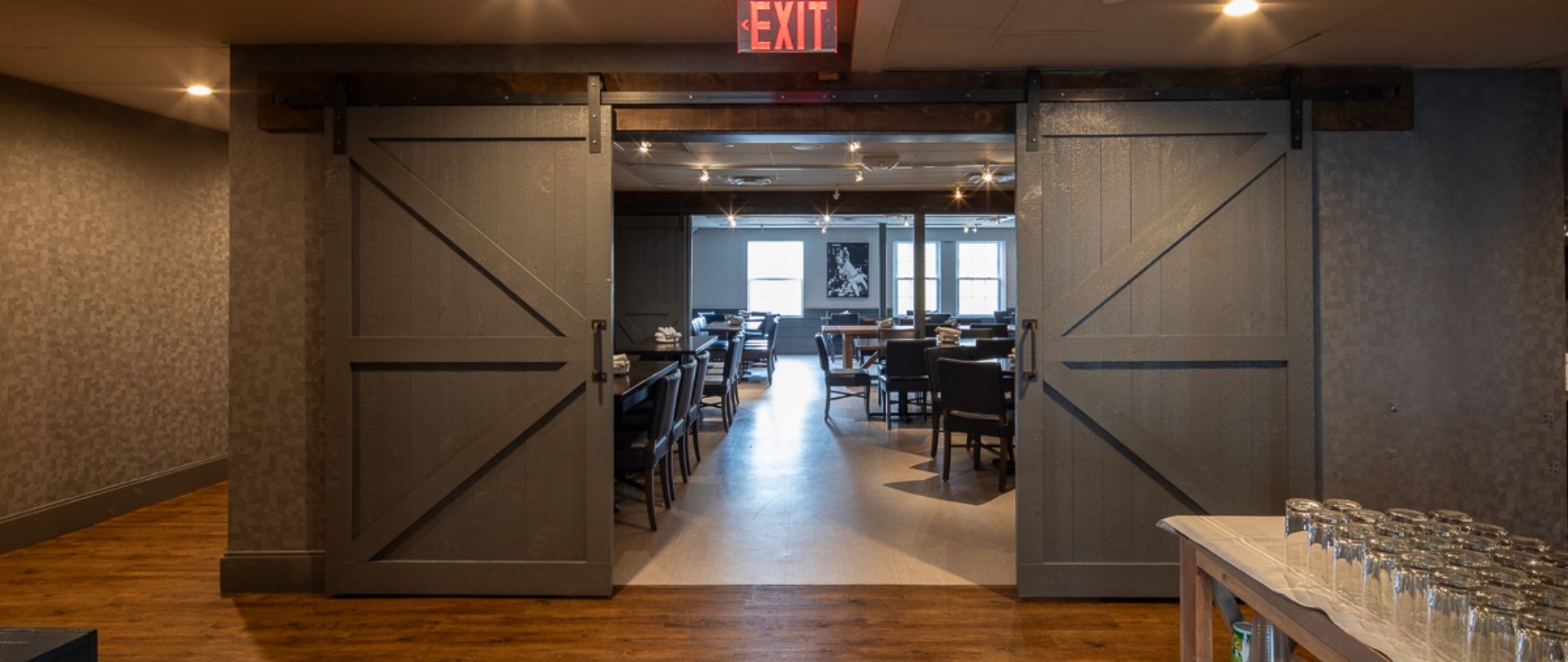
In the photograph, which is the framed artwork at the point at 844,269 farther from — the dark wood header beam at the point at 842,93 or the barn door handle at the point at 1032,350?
the barn door handle at the point at 1032,350

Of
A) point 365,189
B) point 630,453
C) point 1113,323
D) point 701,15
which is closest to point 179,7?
point 365,189

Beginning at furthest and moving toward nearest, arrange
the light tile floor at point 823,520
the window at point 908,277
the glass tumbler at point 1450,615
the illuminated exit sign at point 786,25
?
the window at point 908,277 < the light tile floor at point 823,520 < the illuminated exit sign at point 786,25 < the glass tumbler at point 1450,615

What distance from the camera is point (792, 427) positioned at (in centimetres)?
777

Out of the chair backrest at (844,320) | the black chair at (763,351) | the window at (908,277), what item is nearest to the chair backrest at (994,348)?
the black chair at (763,351)

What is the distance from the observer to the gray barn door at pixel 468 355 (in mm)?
3418

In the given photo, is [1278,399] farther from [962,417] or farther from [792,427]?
[792,427]

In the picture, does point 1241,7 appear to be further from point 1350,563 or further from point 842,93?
point 1350,563

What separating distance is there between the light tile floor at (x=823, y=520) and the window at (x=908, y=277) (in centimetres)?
930

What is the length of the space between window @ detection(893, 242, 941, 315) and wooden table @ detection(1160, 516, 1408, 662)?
14248 mm

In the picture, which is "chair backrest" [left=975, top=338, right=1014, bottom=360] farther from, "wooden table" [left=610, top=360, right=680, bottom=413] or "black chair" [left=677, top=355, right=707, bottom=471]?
"wooden table" [left=610, top=360, right=680, bottom=413]

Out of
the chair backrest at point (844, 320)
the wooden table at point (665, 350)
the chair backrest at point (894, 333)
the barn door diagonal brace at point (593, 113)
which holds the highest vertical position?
the barn door diagonal brace at point (593, 113)

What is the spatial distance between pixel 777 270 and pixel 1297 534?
584 inches

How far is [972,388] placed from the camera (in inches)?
208

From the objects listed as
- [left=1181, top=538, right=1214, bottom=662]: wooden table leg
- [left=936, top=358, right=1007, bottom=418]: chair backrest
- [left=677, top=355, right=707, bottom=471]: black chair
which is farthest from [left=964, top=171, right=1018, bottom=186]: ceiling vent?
[left=1181, top=538, right=1214, bottom=662]: wooden table leg
